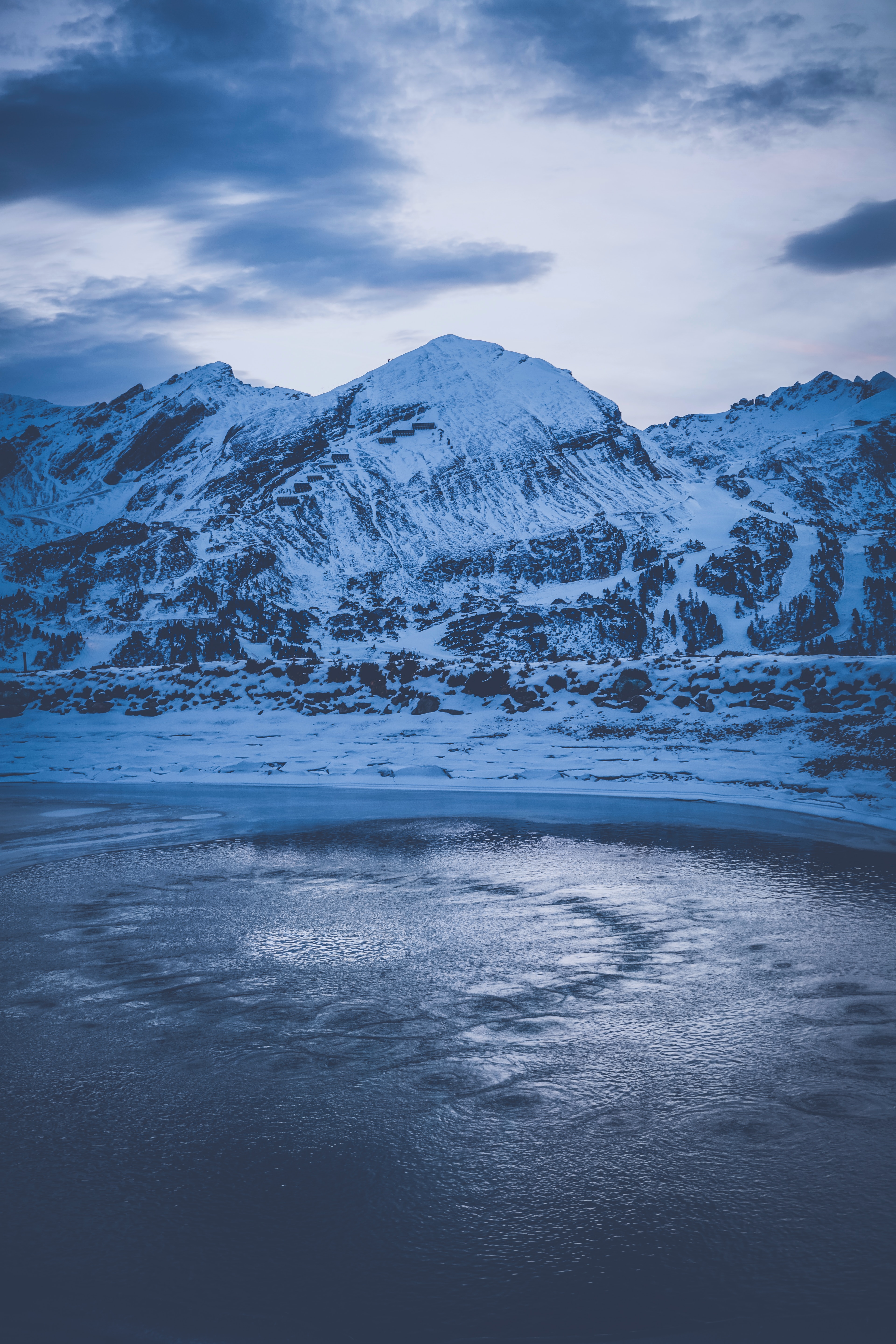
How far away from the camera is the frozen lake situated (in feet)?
14.4

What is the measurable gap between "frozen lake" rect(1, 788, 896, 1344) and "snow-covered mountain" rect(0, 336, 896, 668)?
3036cm

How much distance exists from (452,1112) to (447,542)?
130532 millimetres

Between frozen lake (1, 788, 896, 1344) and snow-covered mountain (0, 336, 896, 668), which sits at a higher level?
snow-covered mountain (0, 336, 896, 668)

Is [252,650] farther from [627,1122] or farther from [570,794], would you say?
[627,1122]

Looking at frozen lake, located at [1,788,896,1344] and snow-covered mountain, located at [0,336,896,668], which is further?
snow-covered mountain, located at [0,336,896,668]

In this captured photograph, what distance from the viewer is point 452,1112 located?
20.1 ft

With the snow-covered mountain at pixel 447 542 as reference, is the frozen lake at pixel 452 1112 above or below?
below

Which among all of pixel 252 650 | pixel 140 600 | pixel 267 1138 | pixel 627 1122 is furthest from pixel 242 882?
pixel 140 600

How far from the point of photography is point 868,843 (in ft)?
49.0

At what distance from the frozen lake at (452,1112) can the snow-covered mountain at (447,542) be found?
30.4 m

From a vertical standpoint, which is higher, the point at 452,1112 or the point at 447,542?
the point at 447,542

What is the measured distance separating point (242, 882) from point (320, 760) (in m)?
12.8

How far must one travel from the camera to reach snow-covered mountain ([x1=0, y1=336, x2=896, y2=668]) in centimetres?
9594

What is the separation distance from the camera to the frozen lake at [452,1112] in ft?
14.4
